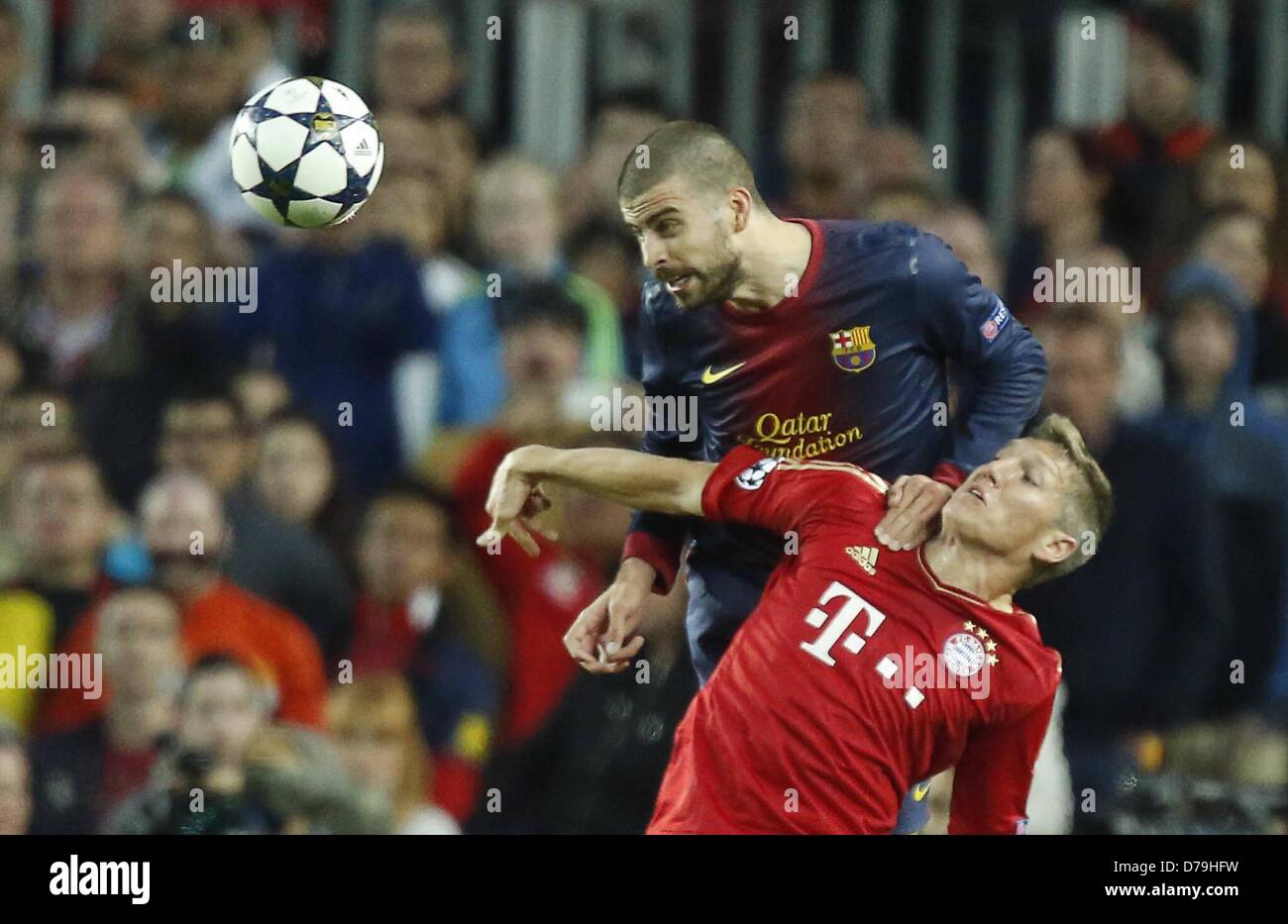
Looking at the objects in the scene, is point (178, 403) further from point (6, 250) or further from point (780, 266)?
point (780, 266)

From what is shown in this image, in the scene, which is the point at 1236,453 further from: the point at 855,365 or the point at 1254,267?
the point at 855,365

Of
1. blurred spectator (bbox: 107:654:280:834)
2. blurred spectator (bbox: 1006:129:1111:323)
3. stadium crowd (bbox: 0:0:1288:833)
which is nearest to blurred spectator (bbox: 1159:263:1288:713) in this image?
stadium crowd (bbox: 0:0:1288:833)

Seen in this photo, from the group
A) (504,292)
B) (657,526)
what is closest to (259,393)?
(504,292)

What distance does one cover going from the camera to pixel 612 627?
17.8 ft

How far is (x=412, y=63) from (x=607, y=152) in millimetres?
684

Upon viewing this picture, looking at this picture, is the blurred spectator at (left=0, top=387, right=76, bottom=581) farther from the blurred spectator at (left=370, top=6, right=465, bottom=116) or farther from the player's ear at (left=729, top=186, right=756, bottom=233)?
the player's ear at (left=729, top=186, right=756, bottom=233)

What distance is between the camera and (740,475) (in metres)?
5.35

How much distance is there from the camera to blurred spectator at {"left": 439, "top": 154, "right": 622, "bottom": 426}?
23.7ft

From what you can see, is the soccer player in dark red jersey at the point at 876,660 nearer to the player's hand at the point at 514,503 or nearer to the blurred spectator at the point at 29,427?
the player's hand at the point at 514,503

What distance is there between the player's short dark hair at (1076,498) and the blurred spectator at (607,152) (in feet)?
8.66

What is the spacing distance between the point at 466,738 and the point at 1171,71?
3176mm

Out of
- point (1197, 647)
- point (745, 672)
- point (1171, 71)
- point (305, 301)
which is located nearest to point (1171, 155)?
point (1171, 71)

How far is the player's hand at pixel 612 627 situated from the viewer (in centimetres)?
538

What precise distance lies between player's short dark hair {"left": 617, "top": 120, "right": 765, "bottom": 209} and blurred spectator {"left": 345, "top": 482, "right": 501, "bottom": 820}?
1835mm
